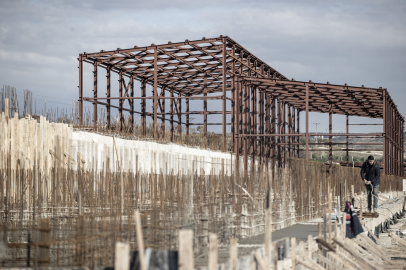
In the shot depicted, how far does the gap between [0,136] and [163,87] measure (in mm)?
25399

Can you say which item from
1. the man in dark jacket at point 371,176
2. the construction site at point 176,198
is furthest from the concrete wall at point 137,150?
the man in dark jacket at point 371,176

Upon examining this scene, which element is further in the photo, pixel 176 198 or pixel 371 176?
pixel 371 176

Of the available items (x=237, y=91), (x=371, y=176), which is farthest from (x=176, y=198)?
(x=237, y=91)

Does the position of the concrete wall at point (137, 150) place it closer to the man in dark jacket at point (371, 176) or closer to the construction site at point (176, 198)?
the construction site at point (176, 198)

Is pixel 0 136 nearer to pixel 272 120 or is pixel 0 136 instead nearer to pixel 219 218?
pixel 219 218

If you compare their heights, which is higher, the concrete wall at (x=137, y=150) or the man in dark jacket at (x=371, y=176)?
the concrete wall at (x=137, y=150)

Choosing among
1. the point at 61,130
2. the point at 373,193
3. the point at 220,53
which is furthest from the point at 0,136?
the point at 220,53

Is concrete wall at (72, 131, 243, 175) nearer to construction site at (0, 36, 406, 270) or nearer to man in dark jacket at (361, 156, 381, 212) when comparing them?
construction site at (0, 36, 406, 270)

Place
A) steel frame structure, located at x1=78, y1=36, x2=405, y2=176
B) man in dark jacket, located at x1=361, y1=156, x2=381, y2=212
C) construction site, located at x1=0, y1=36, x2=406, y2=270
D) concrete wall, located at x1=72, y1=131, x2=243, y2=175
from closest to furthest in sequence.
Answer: construction site, located at x1=0, y1=36, x2=406, y2=270
man in dark jacket, located at x1=361, y1=156, x2=381, y2=212
concrete wall, located at x1=72, y1=131, x2=243, y2=175
steel frame structure, located at x1=78, y1=36, x2=405, y2=176

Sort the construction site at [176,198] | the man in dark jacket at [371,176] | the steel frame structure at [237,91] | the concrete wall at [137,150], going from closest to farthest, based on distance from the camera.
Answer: the construction site at [176,198]
the man in dark jacket at [371,176]
the concrete wall at [137,150]
the steel frame structure at [237,91]

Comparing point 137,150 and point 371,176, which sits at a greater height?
point 137,150

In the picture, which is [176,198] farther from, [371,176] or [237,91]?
[237,91]

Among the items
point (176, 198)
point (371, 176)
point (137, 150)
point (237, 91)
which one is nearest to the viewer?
point (176, 198)

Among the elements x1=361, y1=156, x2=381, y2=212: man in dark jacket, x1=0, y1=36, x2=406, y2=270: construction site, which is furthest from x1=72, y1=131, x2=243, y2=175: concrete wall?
x1=361, y1=156, x2=381, y2=212: man in dark jacket
